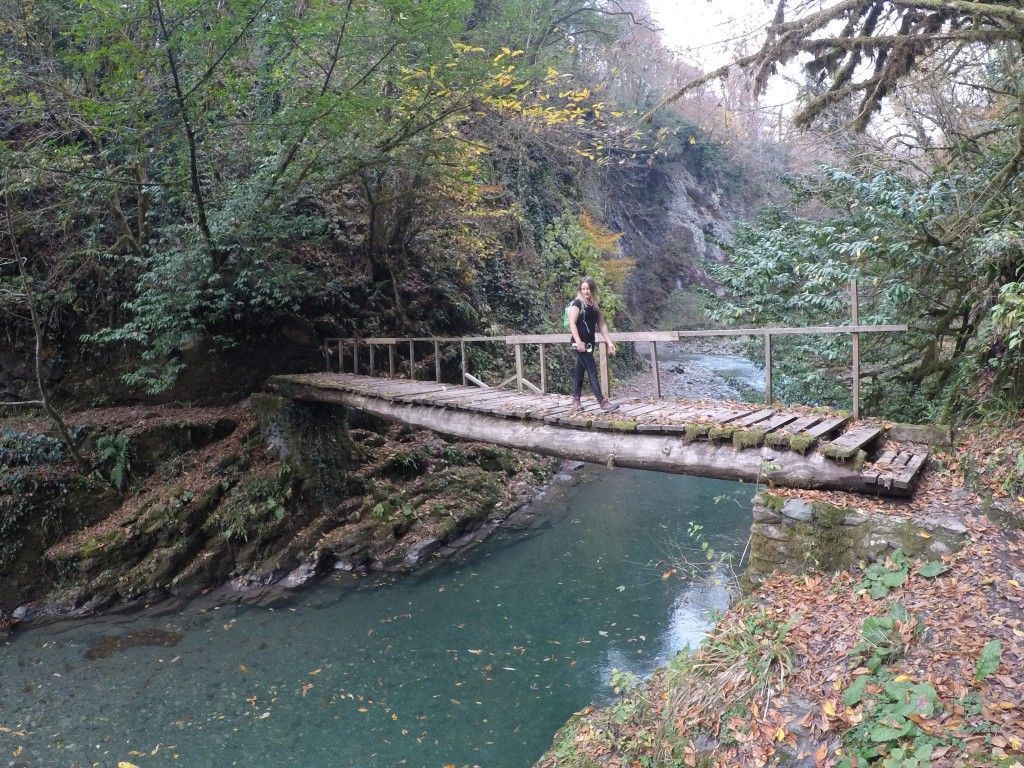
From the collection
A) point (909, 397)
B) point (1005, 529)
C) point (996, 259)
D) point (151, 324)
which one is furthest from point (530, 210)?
point (1005, 529)

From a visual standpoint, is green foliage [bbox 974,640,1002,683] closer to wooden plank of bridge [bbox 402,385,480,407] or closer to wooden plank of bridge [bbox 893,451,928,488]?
wooden plank of bridge [bbox 893,451,928,488]

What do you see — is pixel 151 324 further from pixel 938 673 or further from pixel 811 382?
pixel 938 673

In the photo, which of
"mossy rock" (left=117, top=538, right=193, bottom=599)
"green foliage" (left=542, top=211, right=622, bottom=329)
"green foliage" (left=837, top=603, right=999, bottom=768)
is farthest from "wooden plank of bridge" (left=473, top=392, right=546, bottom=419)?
"green foliage" (left=542, top=211, right=622, bottom=329)

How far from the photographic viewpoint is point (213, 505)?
9.42 m

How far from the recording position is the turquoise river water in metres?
5.57

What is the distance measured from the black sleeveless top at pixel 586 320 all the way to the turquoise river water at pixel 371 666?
2149 millimetres

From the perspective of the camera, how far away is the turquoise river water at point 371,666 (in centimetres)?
557

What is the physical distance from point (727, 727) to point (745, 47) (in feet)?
24.5

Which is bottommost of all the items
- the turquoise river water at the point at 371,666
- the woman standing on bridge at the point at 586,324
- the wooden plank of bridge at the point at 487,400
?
the turquoise river water at the point at 371,666

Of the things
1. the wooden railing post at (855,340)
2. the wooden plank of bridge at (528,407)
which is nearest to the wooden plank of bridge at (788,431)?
the wooden railing post at (855,340)

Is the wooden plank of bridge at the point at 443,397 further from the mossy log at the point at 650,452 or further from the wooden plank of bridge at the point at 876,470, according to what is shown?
the wooden plank of bridge at the point at 876,470

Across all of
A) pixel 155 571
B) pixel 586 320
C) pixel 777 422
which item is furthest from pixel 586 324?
pixel 155 571

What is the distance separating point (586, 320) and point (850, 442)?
2541 mm

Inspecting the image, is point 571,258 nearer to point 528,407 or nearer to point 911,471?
point 528,407
